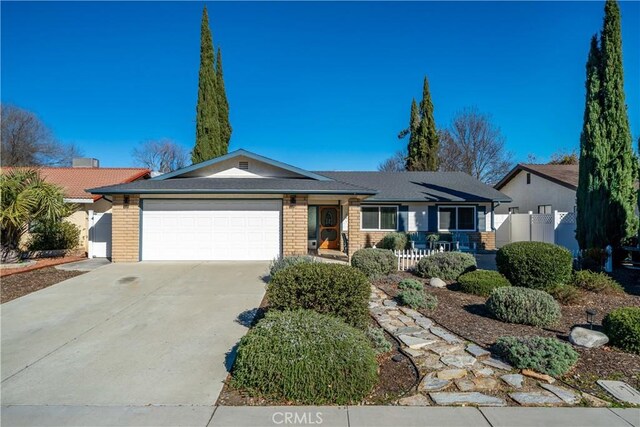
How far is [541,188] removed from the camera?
1917cm

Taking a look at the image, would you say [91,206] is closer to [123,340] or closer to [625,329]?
[123,340]

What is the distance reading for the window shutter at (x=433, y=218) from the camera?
16953 millimetres

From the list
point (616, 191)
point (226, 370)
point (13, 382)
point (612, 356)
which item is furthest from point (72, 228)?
point (616, 191)

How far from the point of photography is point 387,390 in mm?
3629

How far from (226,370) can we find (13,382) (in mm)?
2337

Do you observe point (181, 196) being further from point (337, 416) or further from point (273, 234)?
point (337, 416)

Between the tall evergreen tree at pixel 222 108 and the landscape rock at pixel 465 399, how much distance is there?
22.7 meters

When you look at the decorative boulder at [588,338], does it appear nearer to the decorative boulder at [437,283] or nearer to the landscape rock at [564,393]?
the landscape rock at [564,393]

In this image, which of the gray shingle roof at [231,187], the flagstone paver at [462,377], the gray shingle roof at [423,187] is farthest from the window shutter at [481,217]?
the flagstone paver at [462,377]

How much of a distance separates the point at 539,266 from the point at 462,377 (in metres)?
4.68

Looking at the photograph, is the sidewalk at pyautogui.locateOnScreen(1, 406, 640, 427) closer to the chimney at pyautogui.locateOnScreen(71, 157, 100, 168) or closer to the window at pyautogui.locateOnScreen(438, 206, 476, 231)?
the window at pyautogui.locateOnScreen(438, 206, 476, 231)

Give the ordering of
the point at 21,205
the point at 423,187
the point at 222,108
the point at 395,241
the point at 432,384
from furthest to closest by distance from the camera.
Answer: the point at 222,108, the point at 423,187, the point at 395,241, the point at 21,205, the point at 432,384

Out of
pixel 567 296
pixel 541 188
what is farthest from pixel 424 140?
pixel 567 296

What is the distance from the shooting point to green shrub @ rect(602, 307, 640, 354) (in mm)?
4531
